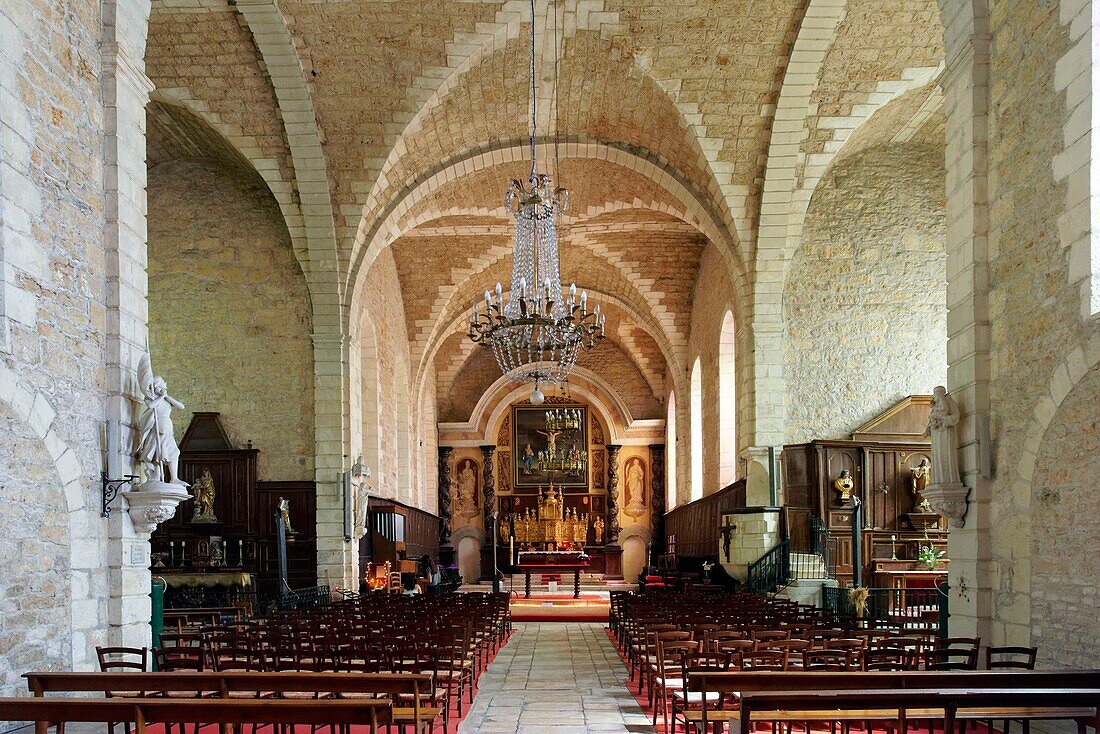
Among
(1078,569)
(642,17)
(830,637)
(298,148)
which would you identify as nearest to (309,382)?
(298,148)

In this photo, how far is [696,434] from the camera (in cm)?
2673

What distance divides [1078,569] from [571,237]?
58.6ft

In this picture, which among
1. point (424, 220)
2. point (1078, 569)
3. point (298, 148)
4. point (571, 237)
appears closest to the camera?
point (1078, 569)

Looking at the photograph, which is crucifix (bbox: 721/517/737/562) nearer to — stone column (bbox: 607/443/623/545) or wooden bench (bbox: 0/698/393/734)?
wooden bench (bbox: 0/698/393/734)

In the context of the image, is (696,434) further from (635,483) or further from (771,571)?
(771,571)

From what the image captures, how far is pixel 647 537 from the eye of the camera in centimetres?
3388

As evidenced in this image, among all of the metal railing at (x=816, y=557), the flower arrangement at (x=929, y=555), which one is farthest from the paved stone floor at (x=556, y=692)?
the flower arrangement at (x=929, y=555)

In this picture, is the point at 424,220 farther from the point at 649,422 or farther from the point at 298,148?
the point at 649,422

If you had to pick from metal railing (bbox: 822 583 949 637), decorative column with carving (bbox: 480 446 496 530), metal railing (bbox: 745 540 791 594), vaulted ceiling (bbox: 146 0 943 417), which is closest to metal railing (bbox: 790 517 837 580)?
metal railing (bbox: 745 540 791 594)

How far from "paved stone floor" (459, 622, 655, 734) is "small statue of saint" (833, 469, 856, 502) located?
184 inches

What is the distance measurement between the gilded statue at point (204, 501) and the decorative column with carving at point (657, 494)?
19.0m

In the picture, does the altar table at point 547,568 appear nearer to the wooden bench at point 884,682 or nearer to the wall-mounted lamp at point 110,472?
Result: the wall-mounted lamp at point 110,472

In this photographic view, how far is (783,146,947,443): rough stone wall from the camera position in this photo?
17469mm

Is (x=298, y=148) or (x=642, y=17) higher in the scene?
(x=642, y=17)
